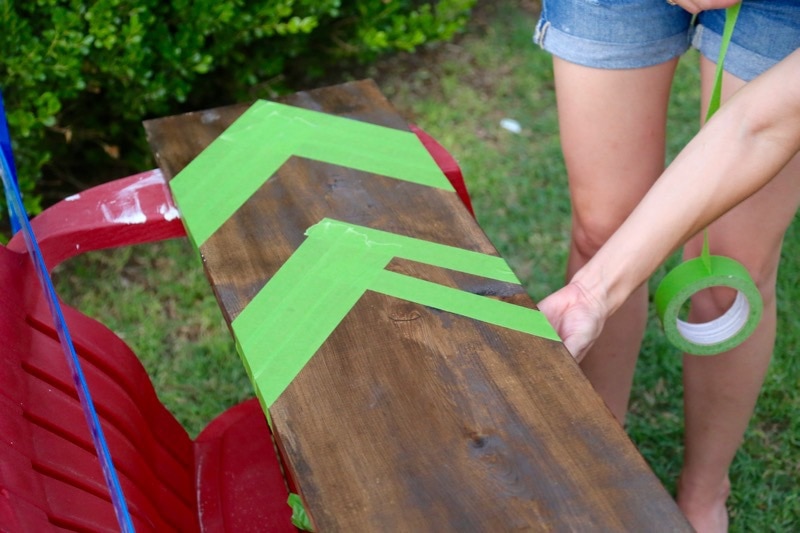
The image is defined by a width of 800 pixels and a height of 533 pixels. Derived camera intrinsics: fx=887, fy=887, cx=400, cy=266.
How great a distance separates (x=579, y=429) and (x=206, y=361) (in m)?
1.68

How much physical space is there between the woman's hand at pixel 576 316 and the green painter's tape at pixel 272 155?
312 millimetres

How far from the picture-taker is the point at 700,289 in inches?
57.0

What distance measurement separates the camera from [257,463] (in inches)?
66.3

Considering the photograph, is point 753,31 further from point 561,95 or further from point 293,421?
point 293,421

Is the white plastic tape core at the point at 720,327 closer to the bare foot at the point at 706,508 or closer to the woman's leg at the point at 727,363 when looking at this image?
the woman's leg at the point at 727,363

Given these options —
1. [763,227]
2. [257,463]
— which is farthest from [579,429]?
[257,463]

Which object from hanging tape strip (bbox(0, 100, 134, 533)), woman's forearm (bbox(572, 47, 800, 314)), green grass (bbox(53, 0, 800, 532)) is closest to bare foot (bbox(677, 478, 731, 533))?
green grass (bbox(53, 0, 800, 532))

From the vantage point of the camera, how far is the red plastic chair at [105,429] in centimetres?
117

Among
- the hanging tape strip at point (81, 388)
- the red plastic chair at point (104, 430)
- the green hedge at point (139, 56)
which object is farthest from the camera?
the green hedge at point (139, 56)

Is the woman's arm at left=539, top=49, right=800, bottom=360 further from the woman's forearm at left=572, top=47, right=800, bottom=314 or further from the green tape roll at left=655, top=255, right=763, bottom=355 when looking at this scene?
the green tape roll at left=655, top=255, right=763, bottom=355

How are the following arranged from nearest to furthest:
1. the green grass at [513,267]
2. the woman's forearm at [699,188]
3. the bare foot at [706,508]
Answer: the woman's forearm at [699,188] → the bare foot at [706,508] → the green grass at [513,267]

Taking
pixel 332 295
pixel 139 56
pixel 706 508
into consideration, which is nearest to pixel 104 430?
pixel 332 295

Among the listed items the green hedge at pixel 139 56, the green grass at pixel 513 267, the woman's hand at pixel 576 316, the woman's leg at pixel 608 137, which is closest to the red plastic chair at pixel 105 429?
the woman's leg at pixel 608 137

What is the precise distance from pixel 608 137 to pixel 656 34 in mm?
194
